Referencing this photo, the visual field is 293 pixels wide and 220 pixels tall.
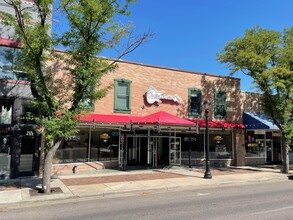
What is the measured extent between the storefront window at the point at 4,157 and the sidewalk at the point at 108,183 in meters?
0.70

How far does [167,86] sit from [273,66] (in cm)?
676

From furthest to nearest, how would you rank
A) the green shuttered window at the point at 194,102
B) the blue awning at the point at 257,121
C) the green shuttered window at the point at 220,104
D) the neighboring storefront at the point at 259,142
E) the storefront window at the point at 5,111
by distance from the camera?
the green shuttered window at the point at 220,104 → the neighboring storefront at the point at 259,142 → the green shuttered window at the point at 194,102 → the blue awning at the point at 257,121 → the storefront window at the point at 5,111

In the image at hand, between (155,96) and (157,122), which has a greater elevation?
(155,96)

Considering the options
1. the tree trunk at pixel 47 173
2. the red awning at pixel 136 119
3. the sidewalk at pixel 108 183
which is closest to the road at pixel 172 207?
the sidewalk at pixel 108 183

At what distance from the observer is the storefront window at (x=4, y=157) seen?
14.5 metres

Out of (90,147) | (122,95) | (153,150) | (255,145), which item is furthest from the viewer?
(255,145)

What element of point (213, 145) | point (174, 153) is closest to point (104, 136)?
point (174, 153)

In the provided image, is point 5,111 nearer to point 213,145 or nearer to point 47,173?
point 47,173

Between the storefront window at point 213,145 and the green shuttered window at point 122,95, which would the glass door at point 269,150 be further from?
the green shuttered window at point 122,95

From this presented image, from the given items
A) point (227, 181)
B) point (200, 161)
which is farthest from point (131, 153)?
point (227, 181)

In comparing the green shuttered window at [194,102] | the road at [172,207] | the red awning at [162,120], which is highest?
the green shuttered window at [194,102]

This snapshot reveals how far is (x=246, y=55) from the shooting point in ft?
57.4

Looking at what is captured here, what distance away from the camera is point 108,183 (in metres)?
13.5

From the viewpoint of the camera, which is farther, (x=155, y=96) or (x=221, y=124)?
(x=221, y=124)
